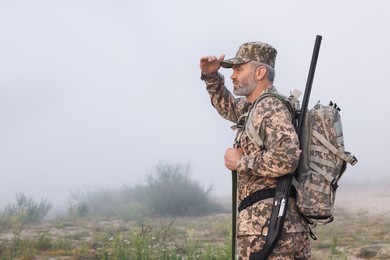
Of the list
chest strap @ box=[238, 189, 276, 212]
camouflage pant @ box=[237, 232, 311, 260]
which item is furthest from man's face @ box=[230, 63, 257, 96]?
camouflage pant @ box=[237, 232, 311, 260]

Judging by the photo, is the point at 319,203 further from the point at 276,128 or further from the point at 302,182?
the point at 276,128

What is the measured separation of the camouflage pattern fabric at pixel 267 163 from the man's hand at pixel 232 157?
38 millimetres

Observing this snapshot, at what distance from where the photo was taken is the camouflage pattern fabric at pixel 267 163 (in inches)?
140

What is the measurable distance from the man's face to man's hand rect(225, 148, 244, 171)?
1.18 feet

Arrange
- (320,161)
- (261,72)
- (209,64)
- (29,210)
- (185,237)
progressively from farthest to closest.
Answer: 1. (29,210)
2. (185,237)
3. (209,64)
4. (261,72)
5. (320,161)

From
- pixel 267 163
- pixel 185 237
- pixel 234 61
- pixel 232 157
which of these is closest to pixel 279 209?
pixel 267 163

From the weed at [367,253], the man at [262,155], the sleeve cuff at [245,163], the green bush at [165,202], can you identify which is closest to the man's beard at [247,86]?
the man at [262,155]

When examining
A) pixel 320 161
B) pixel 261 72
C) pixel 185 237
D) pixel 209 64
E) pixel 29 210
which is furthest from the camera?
pixel 29 210

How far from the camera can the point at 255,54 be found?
12.9ft

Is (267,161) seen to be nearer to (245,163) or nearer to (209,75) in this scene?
(245,163)

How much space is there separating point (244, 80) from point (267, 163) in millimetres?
603

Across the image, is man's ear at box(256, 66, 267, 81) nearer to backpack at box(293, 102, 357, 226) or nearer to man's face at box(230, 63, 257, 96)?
man's face at box(230, 63, 257, 96)

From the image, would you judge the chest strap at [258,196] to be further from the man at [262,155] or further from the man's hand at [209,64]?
the man's hand at [209,64]

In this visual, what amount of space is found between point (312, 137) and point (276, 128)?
9.6 inches
